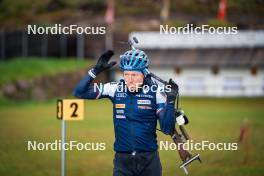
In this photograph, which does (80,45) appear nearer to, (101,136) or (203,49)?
(203,49)

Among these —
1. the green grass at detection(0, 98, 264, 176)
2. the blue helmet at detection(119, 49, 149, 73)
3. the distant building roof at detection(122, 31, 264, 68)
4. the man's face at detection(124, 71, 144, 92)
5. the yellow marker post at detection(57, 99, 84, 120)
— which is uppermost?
the distant building roof at detection(122, 31, 264, 68)

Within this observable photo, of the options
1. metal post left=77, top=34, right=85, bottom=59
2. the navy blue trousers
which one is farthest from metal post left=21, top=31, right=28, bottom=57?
the navy blue trousers

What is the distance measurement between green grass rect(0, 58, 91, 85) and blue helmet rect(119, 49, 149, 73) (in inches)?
937

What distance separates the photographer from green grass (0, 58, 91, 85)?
31913 mm

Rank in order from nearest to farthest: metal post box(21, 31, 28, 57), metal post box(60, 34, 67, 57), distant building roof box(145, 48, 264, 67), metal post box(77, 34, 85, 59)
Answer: metal post box(21, 31, 28, 57), distant building roof box(145, 48, 264, 67), metal post box(60, 34, 67, 57), metal post box(77, 34, 85, 59)

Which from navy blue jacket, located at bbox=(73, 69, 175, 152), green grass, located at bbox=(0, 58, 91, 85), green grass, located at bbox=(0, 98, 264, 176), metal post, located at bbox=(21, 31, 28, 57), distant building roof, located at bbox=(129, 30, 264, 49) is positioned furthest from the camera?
metal post, located at bbox=(21, 31, 28, 57)

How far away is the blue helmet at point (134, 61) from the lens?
→ 7281mm

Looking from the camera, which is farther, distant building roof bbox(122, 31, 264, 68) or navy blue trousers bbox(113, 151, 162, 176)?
distant building roof bbox(122, 31, 264, 68)

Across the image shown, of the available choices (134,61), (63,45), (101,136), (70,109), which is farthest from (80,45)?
(134,61)

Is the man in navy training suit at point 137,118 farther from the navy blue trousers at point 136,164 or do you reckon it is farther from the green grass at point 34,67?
the green grass at point 34,67

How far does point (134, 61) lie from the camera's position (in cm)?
729

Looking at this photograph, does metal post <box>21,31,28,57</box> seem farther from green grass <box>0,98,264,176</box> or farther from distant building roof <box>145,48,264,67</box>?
distant building roof <box>145,48,264,67</box>

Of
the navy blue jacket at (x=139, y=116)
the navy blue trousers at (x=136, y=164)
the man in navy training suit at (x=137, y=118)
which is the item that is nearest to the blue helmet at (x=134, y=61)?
Answer: the man in navy training suit at (x=137, y=118)

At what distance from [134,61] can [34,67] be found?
88.3 ft
